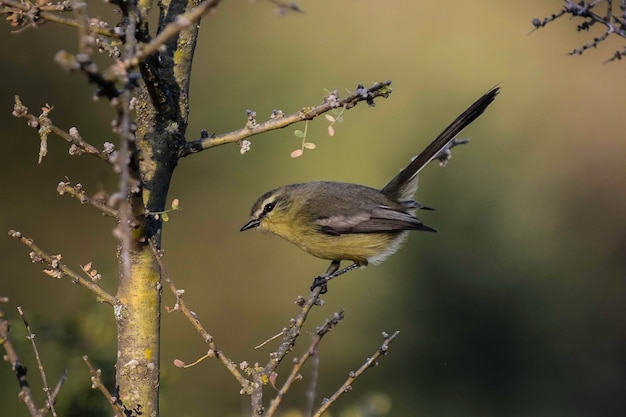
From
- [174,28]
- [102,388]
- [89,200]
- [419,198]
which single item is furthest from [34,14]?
[419,198]

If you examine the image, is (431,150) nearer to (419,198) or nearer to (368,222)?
(368,222)

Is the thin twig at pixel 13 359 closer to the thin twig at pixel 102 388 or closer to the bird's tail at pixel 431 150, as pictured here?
the thin twig at pixel 102 388

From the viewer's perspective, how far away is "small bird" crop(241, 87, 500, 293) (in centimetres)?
364

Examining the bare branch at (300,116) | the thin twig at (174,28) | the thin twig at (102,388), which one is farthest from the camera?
the bare branch at (300,116)

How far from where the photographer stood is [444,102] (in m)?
7.17

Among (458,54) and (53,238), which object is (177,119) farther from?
(458,54)

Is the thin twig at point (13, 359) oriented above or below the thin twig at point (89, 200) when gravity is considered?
below

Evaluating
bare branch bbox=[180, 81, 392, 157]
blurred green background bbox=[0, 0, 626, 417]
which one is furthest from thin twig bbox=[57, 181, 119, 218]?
blurred green background bbox=[0, 0, 626, 417]

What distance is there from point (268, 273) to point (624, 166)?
357 centimetres

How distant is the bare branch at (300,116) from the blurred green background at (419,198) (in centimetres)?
351

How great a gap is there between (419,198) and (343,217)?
2.78 metres

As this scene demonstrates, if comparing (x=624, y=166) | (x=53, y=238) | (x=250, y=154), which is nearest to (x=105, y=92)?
(x=53, y=238)

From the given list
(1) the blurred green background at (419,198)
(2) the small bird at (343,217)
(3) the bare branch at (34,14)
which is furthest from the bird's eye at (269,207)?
(1) the blurred green background at (419,198)

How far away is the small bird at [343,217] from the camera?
3.64 meters
